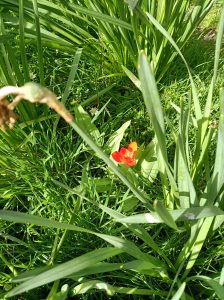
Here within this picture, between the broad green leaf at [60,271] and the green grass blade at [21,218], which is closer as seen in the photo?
the broad green leaf at [60,271]

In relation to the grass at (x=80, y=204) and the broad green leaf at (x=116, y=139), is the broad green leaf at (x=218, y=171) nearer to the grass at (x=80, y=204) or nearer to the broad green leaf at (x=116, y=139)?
the grass at (x=80, y=204)

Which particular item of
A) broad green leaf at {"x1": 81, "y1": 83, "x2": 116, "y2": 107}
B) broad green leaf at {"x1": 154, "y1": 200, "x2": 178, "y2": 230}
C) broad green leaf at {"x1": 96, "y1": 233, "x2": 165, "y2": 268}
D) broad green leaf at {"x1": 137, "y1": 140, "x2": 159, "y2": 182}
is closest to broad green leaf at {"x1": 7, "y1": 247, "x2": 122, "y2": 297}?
broad green leaf at {"x1": 96, "y1": 233, "x2": 165, "y2": 268}

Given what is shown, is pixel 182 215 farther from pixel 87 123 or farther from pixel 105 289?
pixel 87 123

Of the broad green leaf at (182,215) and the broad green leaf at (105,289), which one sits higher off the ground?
the broad green leaf at (182,215)

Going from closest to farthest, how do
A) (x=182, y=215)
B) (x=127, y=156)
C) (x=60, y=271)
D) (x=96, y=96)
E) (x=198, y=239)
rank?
1. (x=60, y=271)
2. (x=182, y=215)
3. (x=198, y=239)
4. (x=127, y=156)
5. (x=96, y=96)

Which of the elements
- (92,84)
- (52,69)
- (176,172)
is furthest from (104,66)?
(176,172)

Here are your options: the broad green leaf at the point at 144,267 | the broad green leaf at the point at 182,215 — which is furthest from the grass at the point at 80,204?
the broad green leaf at the point at 182,215

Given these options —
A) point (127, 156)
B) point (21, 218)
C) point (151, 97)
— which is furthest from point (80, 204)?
point (151, 97)

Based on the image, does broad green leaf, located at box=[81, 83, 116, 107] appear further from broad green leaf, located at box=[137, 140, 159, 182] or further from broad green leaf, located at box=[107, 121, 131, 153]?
broad green leaf, located at box=[137, 140, 159, 182]

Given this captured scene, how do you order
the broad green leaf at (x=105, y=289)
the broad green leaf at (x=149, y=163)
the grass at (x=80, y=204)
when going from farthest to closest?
the broad green leaf at (x=149, y=163) < the grass at (x=80, y=204) < the broad green leaf at (x=105, y=289)
